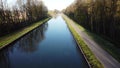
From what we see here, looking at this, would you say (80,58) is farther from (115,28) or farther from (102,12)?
(102,12)

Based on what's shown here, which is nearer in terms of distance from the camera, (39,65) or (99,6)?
(39,65)

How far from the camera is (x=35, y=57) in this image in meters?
19.3

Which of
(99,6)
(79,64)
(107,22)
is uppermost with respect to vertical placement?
(99,6)

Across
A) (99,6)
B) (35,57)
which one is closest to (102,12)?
(99,6)

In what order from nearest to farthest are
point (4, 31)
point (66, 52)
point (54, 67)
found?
point (54, 67) → point (66, 52) → point (4, 31)

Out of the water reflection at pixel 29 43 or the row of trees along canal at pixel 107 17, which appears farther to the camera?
the row of trees along canal at pixel 107 17

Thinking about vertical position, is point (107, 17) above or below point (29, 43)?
above

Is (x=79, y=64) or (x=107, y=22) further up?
(x=107, y=22)

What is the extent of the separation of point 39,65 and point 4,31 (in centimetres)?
1978

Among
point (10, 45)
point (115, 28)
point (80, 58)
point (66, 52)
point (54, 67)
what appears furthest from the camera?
point (115, 28)

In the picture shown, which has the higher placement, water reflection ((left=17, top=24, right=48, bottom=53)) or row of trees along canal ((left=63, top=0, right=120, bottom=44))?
row of trees along canal ((left=63, top=0, right=120, bottom=44))

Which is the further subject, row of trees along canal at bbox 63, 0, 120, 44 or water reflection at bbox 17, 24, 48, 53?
row of trees along canal at bbox 63, 0, 120, 44

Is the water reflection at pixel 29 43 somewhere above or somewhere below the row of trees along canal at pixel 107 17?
below

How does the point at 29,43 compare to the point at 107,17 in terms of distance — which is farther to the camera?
the point at 107,17
